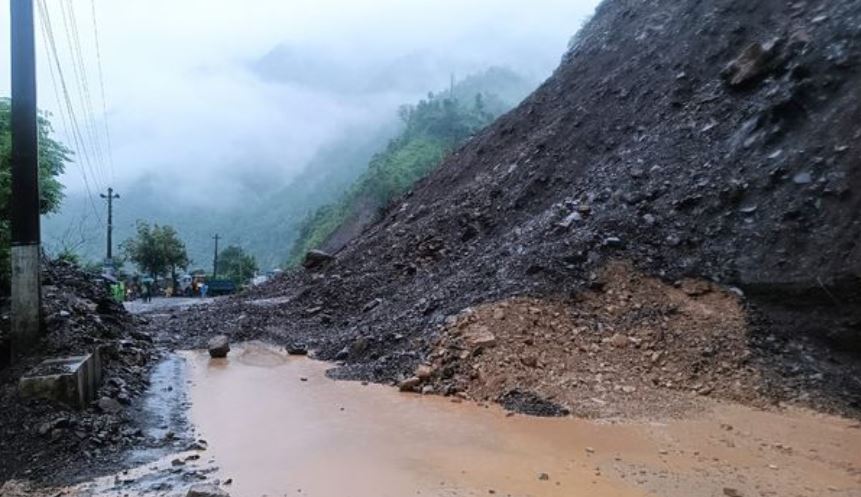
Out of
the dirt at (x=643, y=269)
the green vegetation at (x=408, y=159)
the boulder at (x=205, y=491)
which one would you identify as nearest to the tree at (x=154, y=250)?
the green vegetation at (x=408, y=159)

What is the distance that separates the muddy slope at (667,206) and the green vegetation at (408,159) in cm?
2293

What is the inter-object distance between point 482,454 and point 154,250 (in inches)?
1541

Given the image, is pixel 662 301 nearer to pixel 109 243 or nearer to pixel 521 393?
pixel 521 393

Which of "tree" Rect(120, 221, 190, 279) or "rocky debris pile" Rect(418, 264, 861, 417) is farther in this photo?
"tree" Rect(120, 221, 190, 279)

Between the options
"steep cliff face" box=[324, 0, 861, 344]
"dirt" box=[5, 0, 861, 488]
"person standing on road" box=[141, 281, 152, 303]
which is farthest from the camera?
"person standing on road" box=[141, 281, 152, 303]

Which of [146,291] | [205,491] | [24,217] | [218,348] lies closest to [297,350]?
[218,348]

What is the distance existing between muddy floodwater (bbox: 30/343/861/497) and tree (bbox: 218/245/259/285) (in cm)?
4480

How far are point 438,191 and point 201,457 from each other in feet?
53.0

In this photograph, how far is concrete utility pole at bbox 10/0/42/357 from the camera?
7695 millimetres

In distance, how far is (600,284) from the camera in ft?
36.6

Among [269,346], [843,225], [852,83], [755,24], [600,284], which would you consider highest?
[755,24]

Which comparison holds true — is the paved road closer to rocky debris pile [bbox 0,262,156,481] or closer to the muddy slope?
the muddy slope

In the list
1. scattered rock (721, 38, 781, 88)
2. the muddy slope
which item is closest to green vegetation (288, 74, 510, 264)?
the muddy slope

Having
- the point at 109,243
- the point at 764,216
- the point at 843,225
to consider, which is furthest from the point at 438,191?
the point at 109,243
